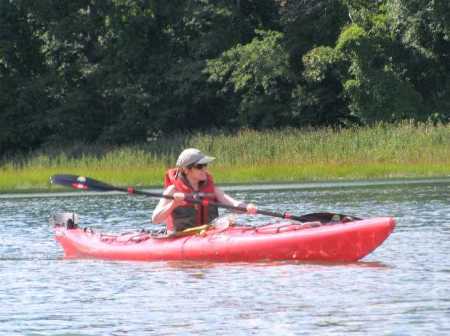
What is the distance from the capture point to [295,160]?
34.2 metres

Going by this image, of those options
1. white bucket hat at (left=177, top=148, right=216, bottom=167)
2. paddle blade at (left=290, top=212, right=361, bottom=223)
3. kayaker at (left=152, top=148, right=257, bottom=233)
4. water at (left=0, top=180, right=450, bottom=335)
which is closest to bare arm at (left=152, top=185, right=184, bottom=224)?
kayaker at (left=152, top=148, right=257, bottom=233)

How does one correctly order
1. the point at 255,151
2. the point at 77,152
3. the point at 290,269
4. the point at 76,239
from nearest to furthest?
the point at 290,269, the point at 76,239, the point at 255,151, the point at 77,152

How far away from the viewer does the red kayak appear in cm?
1457

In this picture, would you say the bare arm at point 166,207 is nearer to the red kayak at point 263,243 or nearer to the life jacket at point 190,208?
the life jacket at point 190,208

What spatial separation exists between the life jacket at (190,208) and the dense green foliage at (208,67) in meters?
23.6

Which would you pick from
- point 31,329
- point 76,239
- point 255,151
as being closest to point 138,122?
point 255,151

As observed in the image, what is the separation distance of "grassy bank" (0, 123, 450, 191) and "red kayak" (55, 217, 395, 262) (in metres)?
16.7

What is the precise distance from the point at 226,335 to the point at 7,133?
35.2 m

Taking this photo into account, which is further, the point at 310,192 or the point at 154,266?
the point at 310,192

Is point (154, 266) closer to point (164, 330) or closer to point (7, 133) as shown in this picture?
point (164, 330)

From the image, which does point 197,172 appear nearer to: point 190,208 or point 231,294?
point 190,208

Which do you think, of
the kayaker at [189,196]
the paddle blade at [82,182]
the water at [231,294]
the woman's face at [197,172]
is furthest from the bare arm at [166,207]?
the paddle blade at [82,182]

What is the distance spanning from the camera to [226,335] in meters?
10.5

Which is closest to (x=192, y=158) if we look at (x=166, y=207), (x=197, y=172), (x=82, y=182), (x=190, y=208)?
(x=197, y=172)
